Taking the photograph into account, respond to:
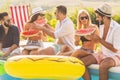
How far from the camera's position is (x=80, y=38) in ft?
18.1

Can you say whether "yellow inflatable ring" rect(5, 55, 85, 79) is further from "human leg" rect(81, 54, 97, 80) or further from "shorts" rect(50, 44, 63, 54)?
"shorts" rect(50, 44, 63, 54)

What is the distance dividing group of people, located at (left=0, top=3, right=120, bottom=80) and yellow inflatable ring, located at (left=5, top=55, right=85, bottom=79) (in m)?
0.32

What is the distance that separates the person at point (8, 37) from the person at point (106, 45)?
1.60 meters

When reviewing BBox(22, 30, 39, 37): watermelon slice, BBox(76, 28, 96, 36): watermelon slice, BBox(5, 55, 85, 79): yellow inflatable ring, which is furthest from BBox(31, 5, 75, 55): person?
BBox(5, 55, 85, 79): yellow inflatable ring

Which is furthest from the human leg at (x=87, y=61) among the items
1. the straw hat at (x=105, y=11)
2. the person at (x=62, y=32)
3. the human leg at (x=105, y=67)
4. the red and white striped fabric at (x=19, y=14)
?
the red and white striped fabric at (x=19, y=14)

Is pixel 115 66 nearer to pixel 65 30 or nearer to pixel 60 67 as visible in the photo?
pixel 60 67

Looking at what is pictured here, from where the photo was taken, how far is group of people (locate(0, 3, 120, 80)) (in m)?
5.02

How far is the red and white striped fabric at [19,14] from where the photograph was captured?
942 centimetres

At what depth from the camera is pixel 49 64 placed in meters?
4.85

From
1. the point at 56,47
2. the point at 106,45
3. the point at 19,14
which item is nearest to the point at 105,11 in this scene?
the point at 106,45

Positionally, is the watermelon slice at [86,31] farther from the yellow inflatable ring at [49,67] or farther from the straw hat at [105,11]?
the yellow inflatable ring at [49,67]

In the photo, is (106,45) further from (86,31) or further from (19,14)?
(19,14)

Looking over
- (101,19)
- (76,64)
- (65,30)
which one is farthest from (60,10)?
(76,64)

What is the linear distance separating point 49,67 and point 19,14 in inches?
186
